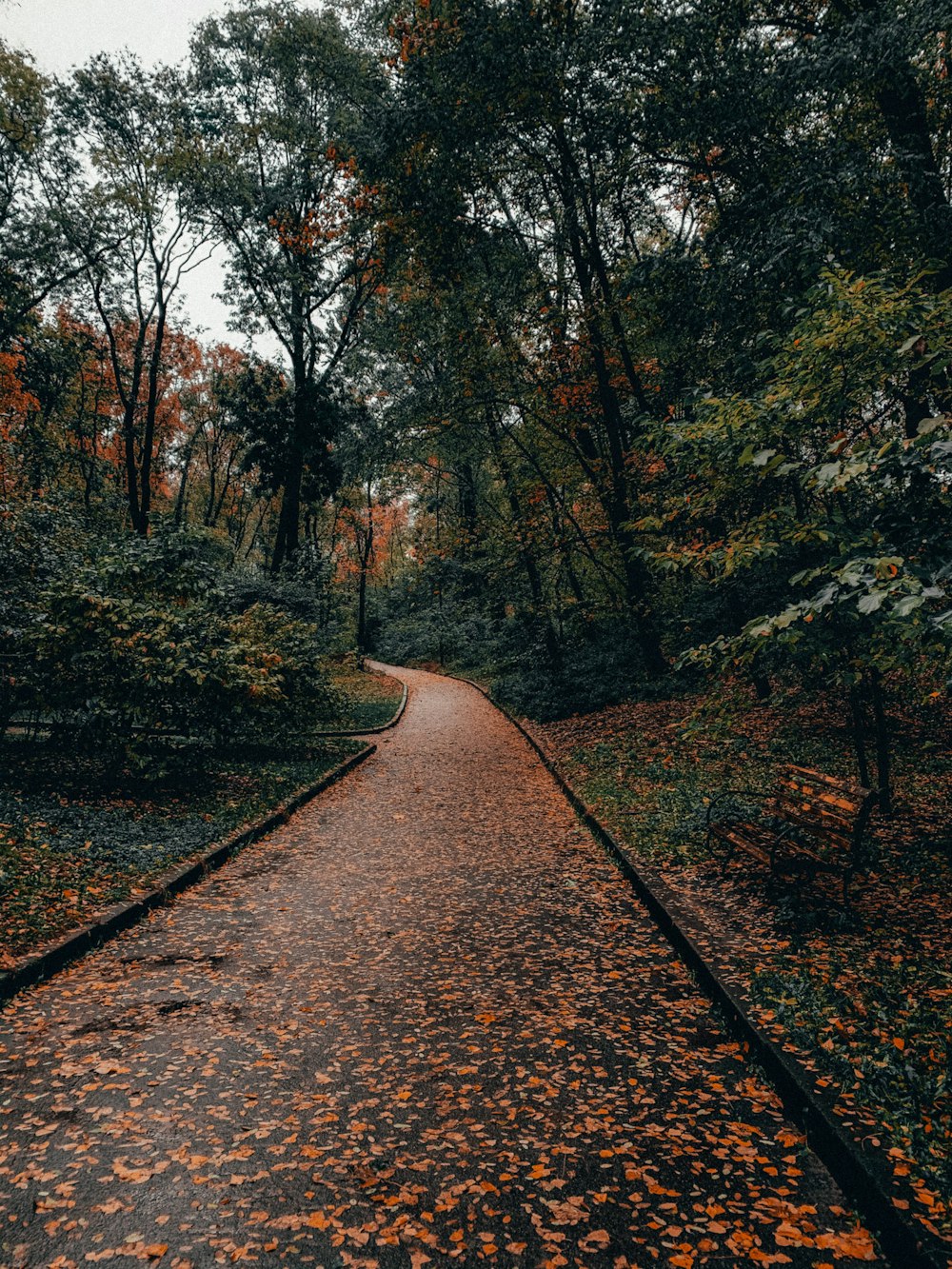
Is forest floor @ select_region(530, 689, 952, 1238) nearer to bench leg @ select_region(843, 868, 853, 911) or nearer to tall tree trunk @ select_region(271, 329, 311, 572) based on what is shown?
bench leg @ select_region(843, 868, 853, 911)

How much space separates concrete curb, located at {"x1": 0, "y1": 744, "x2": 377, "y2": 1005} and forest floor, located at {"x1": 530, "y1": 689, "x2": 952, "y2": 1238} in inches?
159

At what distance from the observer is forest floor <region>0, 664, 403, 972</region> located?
5086 mm

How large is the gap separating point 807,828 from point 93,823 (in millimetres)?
6771

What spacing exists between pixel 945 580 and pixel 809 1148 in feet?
8.00

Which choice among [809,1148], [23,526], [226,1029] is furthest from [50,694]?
[809,1148]

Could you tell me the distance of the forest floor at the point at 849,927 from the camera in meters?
2.82

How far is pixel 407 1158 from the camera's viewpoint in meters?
2.81

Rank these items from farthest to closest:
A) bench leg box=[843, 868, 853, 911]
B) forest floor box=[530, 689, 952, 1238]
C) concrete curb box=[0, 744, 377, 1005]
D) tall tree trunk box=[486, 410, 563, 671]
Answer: tall tree trunk box=[486, 410, 563, 671] < bench leg box=[843, 868, 853, 911] < concrete curb box=[0, 744, 377, 1005] < forest floor box=[530, 689, 952, 1238]

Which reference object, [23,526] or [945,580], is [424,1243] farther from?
[23,526]

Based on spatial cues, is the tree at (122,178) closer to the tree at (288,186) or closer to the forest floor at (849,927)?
the tree at (288,186)

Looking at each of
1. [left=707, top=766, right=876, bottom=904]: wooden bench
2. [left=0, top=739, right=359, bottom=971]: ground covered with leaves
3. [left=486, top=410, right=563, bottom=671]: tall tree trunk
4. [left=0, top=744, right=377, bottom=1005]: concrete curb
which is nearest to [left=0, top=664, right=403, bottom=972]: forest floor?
[left=0, top=739, right=359, bottom=971]: ground covered with leaves

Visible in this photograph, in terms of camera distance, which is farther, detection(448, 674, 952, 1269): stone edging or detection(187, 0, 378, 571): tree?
detection(187, 0, 378, 571): tree

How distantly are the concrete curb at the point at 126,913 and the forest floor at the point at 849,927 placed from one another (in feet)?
13.2

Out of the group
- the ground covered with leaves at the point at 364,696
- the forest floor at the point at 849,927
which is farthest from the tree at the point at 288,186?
the forest floor at the point at 849,927
